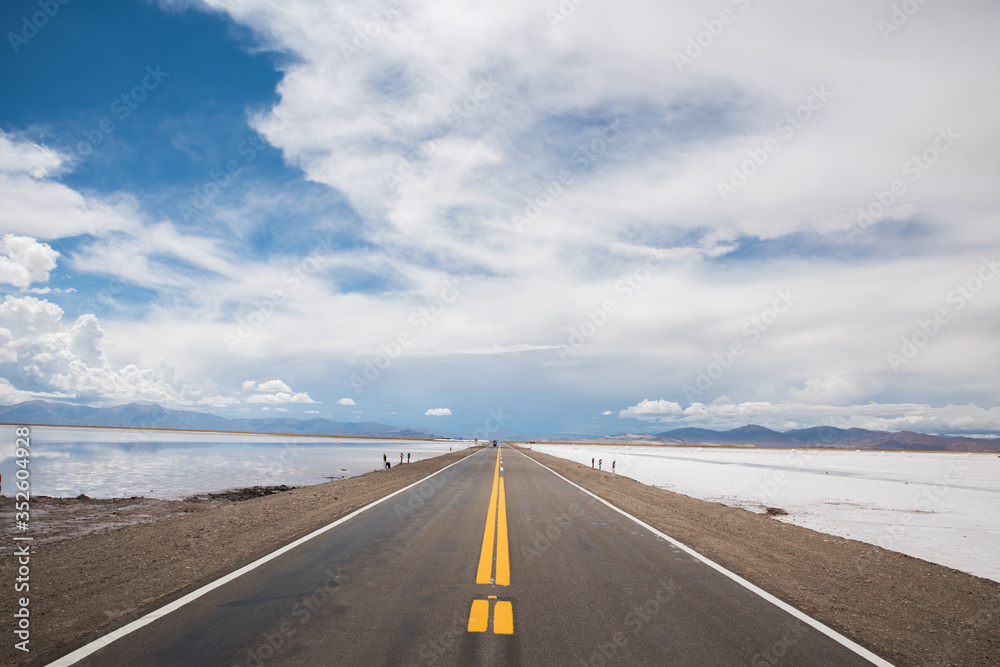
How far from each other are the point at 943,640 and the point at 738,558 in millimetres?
3432

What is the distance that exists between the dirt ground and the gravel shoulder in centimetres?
2

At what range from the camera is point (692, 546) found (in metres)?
9.48

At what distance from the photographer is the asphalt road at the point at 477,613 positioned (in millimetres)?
4539

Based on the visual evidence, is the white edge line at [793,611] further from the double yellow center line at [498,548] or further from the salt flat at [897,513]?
the salt flat at [897,513]

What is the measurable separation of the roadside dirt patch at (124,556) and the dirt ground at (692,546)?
26 millimetres

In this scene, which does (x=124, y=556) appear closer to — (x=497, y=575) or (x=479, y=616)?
(x=497, y=575)

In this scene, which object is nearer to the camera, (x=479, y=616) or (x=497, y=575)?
(x=479, y=616)

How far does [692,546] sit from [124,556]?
33.6 feet

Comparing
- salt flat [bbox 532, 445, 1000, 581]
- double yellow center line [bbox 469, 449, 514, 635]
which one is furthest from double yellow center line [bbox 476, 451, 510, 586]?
salt flat [bbox 532, 445, 1000, 581]

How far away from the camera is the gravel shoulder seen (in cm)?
530

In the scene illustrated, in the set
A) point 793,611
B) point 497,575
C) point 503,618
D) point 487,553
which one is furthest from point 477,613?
point 793,611

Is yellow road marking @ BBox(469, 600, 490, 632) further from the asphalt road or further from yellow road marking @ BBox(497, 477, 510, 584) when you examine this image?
yellow road marking @ BBox(497, 477, 510, 584)

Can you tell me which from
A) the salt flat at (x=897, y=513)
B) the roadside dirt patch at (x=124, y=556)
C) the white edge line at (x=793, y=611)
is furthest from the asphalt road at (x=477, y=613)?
the salt flat at (x=897, y=513)

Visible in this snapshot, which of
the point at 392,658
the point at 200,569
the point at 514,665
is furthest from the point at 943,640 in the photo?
the point at 200,569
